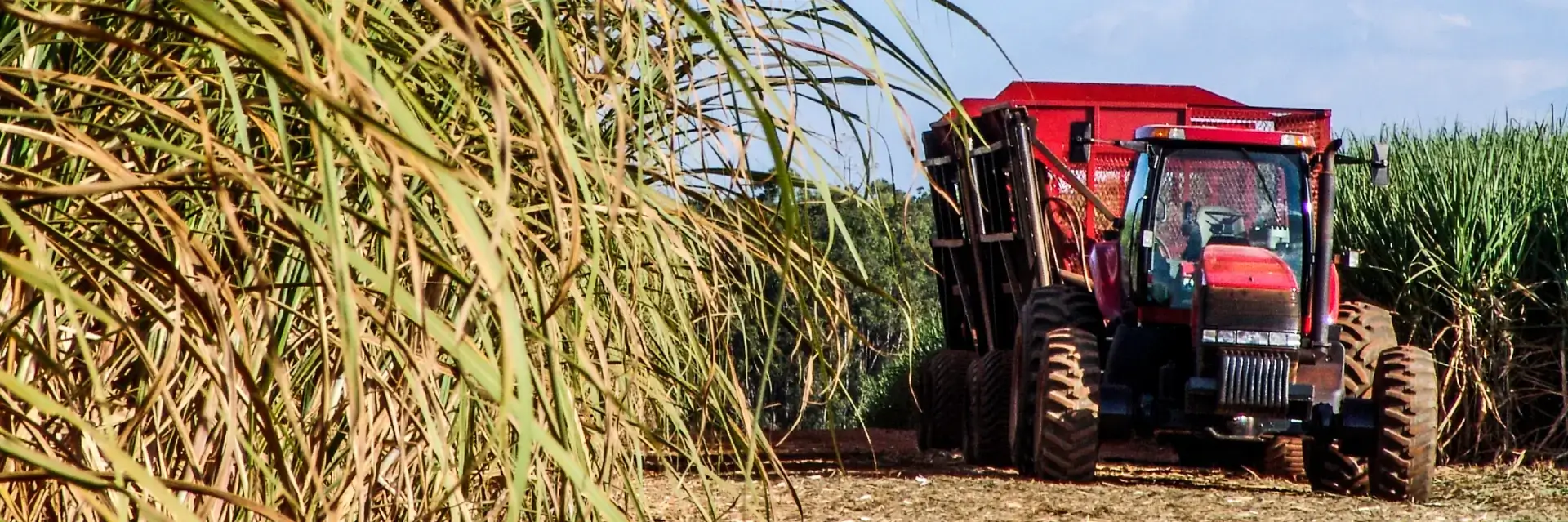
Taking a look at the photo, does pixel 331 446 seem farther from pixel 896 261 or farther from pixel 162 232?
pixel 896 261

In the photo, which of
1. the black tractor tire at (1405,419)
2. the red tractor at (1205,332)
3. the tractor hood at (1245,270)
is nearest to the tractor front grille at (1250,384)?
the red tractor at (1205,332)

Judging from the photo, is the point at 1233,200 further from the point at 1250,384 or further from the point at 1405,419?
the point at 1405,419

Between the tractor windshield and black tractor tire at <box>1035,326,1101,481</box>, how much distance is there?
0.53 meters

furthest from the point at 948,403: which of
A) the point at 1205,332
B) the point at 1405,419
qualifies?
the point at 1405,419

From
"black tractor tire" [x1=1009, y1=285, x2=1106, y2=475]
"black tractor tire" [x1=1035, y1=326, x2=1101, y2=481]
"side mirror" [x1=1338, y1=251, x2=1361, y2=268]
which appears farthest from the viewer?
"black tractor tire" [x1=1009, y1=285, x2=1106, y2=475]

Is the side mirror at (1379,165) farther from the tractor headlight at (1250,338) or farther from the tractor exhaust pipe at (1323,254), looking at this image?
the tractor headlight at (1250,338)

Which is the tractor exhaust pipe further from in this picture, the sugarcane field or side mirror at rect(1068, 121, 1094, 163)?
side mirror at rect(1068, 121, 1094, 163)

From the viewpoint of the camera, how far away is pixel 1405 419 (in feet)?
21.8

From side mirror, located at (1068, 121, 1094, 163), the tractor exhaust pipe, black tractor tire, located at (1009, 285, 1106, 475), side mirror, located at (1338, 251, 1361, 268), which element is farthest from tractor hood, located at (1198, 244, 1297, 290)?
black tractor tire, located at (1009, 285, 1106, 475)

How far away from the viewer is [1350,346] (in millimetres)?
7289

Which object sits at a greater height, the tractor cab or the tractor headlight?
the tractor cab

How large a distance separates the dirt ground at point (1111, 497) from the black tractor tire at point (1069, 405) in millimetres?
136

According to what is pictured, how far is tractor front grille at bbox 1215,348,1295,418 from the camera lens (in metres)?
6.65

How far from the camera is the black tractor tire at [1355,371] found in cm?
721
